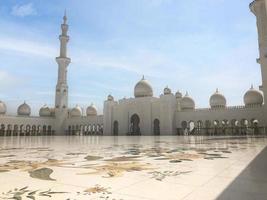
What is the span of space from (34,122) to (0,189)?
107ft

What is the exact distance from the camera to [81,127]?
34625mm

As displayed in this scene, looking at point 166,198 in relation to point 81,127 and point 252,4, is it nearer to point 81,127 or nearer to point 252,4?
point 252,4

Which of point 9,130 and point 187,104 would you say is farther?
point 9,130

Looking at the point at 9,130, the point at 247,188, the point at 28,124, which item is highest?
the point at 28,124

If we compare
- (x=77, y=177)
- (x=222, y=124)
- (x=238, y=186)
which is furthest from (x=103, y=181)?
(x=222, y=124)

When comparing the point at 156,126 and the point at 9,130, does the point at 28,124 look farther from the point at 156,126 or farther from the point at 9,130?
the point at 156,126

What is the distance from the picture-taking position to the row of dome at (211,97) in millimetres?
23752

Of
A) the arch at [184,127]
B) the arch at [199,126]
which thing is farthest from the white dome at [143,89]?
the arch at [199,126]

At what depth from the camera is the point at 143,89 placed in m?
28.4

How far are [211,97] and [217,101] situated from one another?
80 centimetres

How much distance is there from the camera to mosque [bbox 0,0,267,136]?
22078 mm

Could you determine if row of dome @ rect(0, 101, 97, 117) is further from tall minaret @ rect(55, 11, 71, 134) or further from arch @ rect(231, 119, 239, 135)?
arch @ rect(231, 119, 239, 135)

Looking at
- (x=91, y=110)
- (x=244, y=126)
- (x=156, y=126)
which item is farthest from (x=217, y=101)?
(x=91, y=110)

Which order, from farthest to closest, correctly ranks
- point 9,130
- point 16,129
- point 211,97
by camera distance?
point 16,129 < point 9,130 < point 211,97
